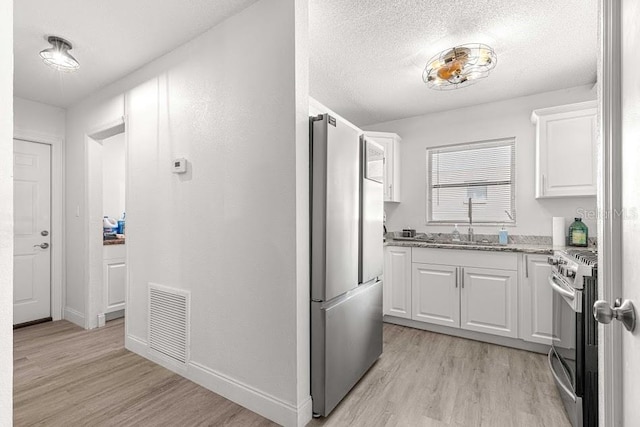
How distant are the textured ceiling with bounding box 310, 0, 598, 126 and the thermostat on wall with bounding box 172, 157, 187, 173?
1320 mm

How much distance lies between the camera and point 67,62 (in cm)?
241

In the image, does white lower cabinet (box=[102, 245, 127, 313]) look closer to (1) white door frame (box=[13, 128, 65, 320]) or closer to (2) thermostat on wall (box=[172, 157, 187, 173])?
(1) white door frame (box=[13, 128, 65, 320])

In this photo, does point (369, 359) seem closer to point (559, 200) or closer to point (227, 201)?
point (227, 201)

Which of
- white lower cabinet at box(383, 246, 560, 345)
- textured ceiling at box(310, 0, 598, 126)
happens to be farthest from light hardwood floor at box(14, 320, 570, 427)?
textured ceiling at box(310, 0, 598, 126)

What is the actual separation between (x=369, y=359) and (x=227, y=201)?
159 cm

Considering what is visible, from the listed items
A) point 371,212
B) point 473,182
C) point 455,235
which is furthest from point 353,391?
point 473,182

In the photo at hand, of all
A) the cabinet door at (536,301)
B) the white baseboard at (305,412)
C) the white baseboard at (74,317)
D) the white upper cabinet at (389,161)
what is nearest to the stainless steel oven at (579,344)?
the cabinet door at (536,301)

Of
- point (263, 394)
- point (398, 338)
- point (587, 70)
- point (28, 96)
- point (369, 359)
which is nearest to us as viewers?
→ point (263, 394)

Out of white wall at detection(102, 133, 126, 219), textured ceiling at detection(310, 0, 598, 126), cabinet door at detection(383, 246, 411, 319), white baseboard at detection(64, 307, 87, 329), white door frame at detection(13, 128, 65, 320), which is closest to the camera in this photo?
textured ceiling at detection(310, 0, 598, 126)

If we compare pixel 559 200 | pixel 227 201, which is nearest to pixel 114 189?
pixel 227 201

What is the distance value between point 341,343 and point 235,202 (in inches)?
44.7

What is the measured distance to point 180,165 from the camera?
7.50 ft

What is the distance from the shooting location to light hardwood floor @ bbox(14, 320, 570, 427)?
72.3 inches
